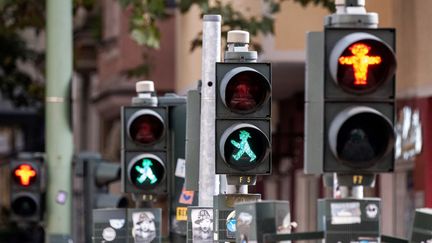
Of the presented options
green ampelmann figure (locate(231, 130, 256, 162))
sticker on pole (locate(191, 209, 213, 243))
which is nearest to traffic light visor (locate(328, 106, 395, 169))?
green ampelmann figure (locate(231, 130, 256, 162))

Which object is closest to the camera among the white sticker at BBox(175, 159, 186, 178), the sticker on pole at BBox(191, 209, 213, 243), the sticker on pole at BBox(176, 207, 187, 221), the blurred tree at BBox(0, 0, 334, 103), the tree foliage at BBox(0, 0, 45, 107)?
the sticker on pole at BBox(191, 209, 213, 243)

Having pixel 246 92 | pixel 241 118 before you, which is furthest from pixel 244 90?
pixel 241 118

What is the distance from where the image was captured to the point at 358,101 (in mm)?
10977

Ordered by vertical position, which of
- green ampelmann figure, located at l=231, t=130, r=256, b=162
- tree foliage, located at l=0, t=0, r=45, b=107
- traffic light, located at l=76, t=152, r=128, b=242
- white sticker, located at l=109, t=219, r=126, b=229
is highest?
tree foliage, located at l=0, t=0, r=45, b=107

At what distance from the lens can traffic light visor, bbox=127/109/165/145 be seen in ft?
56.5

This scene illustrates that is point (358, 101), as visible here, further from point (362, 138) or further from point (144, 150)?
point (144, 150)

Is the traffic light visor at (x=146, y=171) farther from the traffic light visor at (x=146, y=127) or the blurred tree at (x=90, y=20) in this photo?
the blurred tree at (x=90, y=20)

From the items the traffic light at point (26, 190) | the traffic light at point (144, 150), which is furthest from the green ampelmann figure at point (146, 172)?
the traffic light at point (26, 190)

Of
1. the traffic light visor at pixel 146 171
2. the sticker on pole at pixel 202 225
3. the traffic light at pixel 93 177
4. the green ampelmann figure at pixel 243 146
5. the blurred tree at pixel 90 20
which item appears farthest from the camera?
the blurred tree at pixel 90 20

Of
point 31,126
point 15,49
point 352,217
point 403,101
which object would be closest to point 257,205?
point 352,217

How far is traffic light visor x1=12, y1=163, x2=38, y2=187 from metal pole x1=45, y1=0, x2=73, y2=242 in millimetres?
281

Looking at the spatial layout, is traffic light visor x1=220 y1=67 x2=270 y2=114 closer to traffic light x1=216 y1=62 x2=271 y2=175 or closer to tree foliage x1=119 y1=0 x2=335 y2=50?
traffic light x1=216 y1=62 x2=271 y2=175

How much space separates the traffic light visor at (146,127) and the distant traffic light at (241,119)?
3.63 m

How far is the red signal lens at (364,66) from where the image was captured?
429 inches
